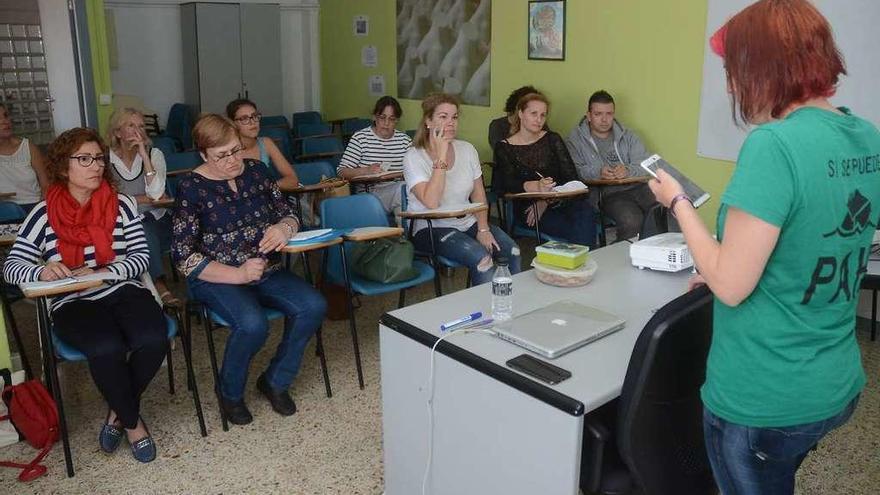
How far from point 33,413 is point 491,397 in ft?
6.46

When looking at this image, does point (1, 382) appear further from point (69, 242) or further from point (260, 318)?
point (260, 318)

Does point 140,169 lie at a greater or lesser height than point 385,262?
greater

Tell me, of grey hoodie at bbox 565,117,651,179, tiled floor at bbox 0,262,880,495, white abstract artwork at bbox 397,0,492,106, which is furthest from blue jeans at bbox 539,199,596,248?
white abstract artwork at bbox 397,0,492,106

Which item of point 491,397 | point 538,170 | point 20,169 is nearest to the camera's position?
point 491,397

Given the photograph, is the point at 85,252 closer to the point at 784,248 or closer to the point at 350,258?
the point at 350,258

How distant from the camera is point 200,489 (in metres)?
2.58

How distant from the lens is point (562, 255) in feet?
7.99

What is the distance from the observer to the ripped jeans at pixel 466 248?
3.62 meters

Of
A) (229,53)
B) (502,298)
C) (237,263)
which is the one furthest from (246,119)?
(229,53)

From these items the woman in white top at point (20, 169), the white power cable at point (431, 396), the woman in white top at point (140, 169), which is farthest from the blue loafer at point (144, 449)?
the woman in white top at point (20, 169)

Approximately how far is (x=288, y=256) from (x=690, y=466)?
257cm

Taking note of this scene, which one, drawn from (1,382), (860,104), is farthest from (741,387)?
(860,104)

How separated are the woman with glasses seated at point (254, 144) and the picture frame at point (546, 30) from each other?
88.6 inches

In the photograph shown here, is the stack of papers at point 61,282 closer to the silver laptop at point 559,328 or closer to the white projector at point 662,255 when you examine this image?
the silver laptop at point 559,328
